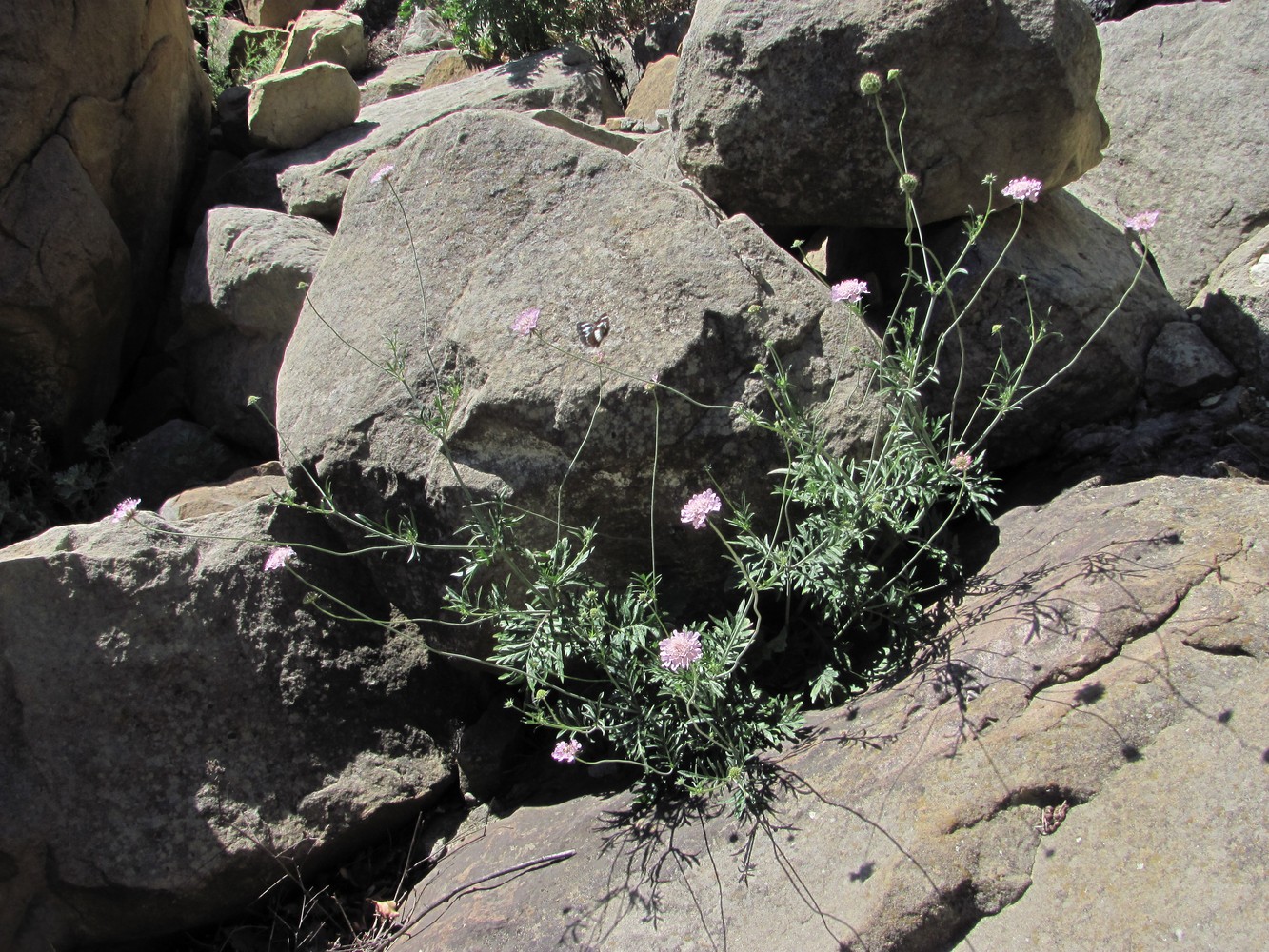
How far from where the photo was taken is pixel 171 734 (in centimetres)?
378

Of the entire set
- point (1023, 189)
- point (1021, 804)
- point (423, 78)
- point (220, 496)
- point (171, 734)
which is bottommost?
point (171, 734)

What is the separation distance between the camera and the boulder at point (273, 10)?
9320mm

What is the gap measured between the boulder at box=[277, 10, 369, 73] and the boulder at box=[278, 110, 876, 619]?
3930mm

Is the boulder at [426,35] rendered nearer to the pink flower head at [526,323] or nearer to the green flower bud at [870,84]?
the green flower bud at [870,84]

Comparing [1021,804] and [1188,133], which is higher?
[1188,133]

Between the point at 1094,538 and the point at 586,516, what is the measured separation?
1.63 m

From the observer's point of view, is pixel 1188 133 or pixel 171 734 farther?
pixel 1188 133

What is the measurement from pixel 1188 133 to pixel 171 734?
4950mm

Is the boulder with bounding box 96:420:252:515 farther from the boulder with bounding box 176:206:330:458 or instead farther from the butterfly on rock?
the butterfly on rock

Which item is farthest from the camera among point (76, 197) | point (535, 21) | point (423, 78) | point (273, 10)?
point (273, 10)

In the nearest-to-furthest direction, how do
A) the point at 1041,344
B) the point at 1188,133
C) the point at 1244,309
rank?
the point at 1041,344 < the point at 1244,309 < the point at 1188,133

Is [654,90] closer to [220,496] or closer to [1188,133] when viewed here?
[1188,133]

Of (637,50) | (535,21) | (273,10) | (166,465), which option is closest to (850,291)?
(166,465)

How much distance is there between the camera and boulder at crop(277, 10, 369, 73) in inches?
293
